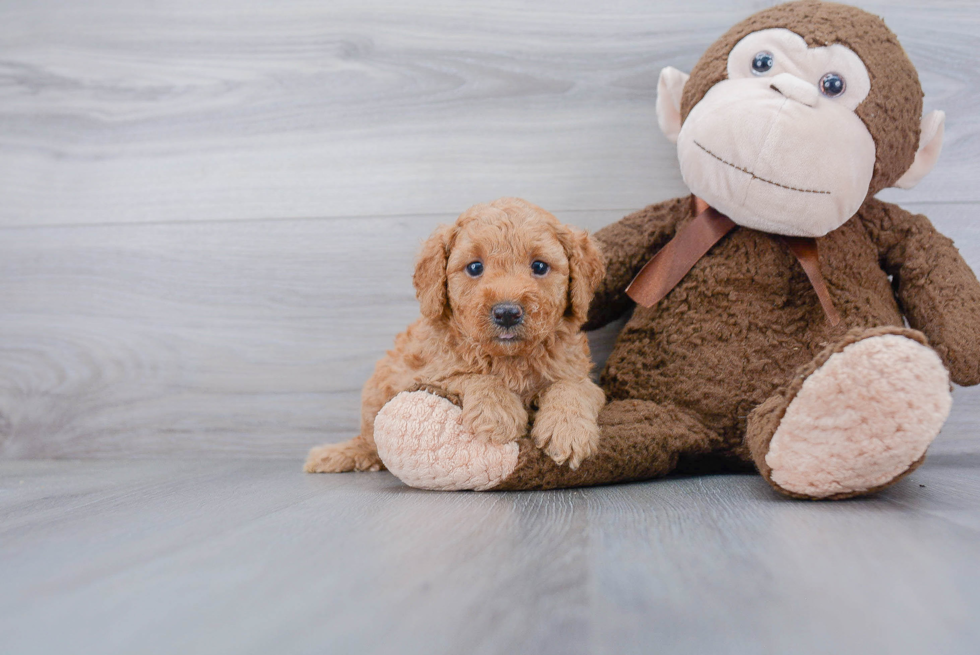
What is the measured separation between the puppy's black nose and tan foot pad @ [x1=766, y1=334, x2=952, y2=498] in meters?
0.42

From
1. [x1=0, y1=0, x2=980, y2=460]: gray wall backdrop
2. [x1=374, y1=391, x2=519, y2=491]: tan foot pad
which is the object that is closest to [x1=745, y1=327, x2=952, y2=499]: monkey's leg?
[x1=374, y1=391, x2=519, y2=491]: tan foot pad

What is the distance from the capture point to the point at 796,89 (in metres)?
1.08

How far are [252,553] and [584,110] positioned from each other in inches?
47.5

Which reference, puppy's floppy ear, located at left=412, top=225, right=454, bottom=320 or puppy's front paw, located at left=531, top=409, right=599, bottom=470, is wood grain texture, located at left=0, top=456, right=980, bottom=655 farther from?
puppy's floppy ear, located at left=412, top=225, right=454, bottom=320

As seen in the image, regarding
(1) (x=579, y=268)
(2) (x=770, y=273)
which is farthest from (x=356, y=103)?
(2) (x=770, y=273)

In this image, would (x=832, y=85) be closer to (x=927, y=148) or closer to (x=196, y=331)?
(x=927, y=148)

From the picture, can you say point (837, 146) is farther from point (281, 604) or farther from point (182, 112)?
point (182, 112)

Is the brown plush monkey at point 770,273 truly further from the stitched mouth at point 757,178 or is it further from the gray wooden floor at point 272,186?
the gray wooden floor at point 272,186

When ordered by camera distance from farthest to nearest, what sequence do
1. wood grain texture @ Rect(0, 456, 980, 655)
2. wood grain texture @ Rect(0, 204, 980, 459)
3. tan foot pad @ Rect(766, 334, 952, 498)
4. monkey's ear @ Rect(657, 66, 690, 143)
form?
wood grain texture @ Rect(0, 204, 980, 459) → monkey's ear @ Rect(657, 66, 690, 143) → tan foot pad @ Rect(766, 334, 952, 498) → wood grain texture @ Rect(0, 456, 980, 655)

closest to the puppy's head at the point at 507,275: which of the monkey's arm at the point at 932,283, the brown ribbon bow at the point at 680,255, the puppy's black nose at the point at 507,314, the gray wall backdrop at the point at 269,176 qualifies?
the puppy's black nose at the point at 507,314

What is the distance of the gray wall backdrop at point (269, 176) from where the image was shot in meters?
1.54

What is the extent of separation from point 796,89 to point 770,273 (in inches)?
12.8

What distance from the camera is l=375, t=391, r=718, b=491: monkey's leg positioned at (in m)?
1.06

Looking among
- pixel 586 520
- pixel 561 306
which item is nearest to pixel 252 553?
pixel 586 520
